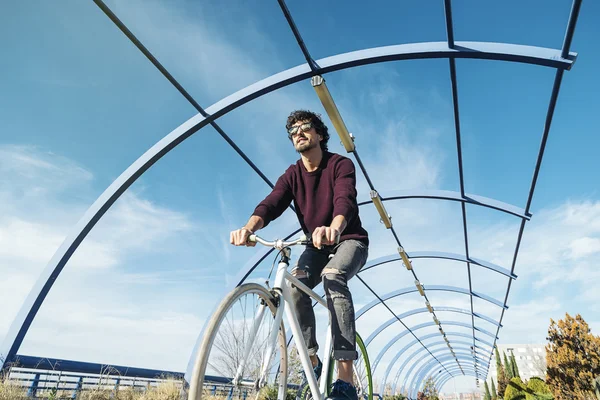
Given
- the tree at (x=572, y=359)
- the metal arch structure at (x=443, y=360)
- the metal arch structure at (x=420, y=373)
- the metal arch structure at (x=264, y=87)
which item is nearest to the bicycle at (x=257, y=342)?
the metal arch structure at (x=264, y=87)

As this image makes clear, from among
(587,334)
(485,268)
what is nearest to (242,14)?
(485,268)

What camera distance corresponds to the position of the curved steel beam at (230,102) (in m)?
5.37

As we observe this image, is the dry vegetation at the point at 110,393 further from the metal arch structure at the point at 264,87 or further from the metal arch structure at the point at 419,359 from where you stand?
the metal arch structure at the point at 419,359

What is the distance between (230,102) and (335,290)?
4761 millimetres

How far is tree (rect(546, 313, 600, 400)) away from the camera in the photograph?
37.6 ft

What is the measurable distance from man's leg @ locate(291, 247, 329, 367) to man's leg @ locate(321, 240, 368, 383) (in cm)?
26

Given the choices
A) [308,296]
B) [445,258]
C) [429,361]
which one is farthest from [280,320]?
[429,361]

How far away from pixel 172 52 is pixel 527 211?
28.4 feet

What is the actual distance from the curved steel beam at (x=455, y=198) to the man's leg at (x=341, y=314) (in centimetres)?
739

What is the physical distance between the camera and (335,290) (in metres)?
2.69

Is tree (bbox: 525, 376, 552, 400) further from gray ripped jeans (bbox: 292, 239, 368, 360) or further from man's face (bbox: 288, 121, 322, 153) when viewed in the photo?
man's face (bbox: 288, 121, 322, 153)

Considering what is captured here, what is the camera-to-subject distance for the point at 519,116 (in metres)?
7.31

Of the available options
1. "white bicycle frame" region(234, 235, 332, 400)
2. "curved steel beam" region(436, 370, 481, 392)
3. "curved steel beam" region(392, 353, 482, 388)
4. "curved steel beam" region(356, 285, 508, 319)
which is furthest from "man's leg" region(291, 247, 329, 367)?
"curved steel beam" region(436, 370, 481, 392)

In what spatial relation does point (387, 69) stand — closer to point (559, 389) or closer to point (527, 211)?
point (527, 211)
